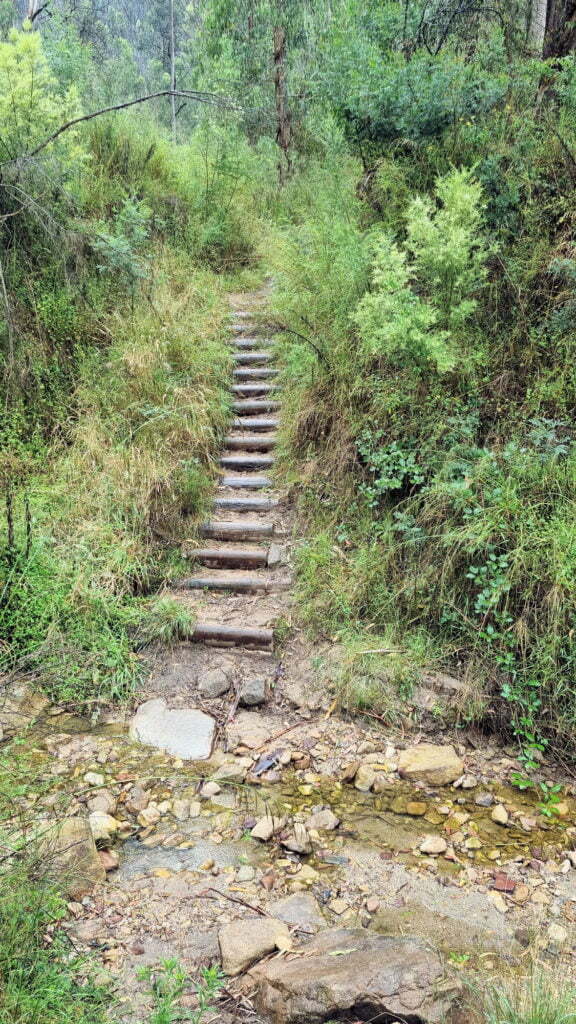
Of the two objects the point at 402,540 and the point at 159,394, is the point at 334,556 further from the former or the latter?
the point at 159,394

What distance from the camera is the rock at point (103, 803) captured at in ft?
10.3

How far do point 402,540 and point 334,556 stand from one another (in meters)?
0.57

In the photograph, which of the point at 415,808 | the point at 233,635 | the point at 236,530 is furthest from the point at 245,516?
the point at 415,808

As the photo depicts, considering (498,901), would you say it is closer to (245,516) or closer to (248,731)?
(248,731)

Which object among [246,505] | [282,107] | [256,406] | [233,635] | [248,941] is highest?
[282,107]

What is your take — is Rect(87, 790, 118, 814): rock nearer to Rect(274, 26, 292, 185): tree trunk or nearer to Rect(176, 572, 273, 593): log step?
Rect(176, 572, 273, 593): log step

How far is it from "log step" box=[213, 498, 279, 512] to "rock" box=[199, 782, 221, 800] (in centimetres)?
260

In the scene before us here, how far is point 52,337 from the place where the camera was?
6043mm

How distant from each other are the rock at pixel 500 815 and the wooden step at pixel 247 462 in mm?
3574

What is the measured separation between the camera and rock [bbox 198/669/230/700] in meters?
4.14

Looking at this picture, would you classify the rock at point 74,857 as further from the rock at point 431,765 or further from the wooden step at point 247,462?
the wooden step at point 247,462

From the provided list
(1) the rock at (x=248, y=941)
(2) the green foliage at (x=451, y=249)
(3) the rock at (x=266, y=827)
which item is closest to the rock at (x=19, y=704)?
(3) the rock at (x=266, y=827)

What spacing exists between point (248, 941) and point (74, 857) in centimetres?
83

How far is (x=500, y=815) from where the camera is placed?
10.5 feet
